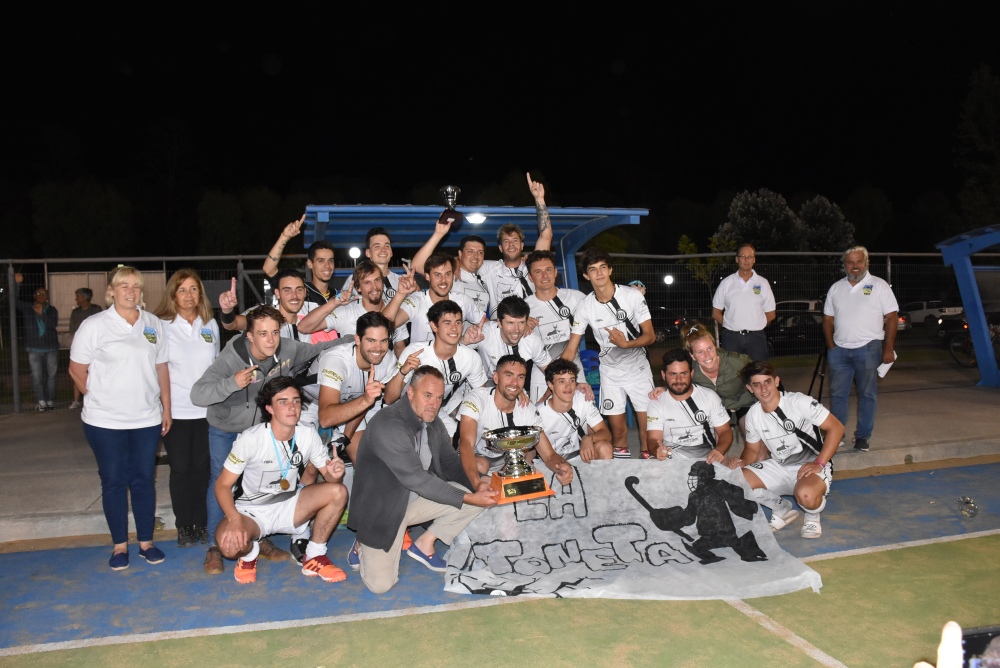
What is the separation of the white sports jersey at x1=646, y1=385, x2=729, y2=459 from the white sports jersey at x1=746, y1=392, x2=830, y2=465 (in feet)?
0.97

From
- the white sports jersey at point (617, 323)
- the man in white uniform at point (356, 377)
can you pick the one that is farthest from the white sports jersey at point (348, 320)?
the white sports jersey at point (617, 323)

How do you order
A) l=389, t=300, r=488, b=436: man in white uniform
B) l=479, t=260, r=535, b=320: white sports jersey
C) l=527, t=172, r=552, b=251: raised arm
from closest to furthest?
l=389, t=300, r=488, b=436: man in white uniform < l=479, t=260, r=535, b=320: white sports jersey < l=527, t=172, r=552, b=251: raised arm

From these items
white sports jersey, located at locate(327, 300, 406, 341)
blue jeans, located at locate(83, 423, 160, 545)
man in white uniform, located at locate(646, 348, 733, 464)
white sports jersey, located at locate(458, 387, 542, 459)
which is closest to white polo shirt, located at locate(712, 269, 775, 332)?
man in white uniform, located at locate(646, 348, 733, 464)

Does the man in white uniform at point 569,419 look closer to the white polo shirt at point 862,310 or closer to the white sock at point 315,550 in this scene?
the white sock at point 315,550

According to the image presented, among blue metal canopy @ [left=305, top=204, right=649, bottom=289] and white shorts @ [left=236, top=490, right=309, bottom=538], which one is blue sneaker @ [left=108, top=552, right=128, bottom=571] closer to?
white shorts @ [left=236, top=490, right=309, bottom=538]

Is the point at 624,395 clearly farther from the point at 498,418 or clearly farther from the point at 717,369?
the point at 498,418

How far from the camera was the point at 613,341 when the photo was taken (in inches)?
271

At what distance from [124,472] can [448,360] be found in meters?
2.52

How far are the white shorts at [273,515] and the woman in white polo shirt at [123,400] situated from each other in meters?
0.86

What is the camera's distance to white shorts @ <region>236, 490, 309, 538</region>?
17.3 ft

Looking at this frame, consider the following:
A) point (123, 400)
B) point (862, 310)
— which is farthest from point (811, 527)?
point (123, 400)

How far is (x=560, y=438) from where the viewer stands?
6.30 m

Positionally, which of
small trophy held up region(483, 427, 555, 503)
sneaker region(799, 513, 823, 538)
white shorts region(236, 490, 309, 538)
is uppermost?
small trophy held up region(483, 427, 555, 503)

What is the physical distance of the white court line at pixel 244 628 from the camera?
4.21 m
